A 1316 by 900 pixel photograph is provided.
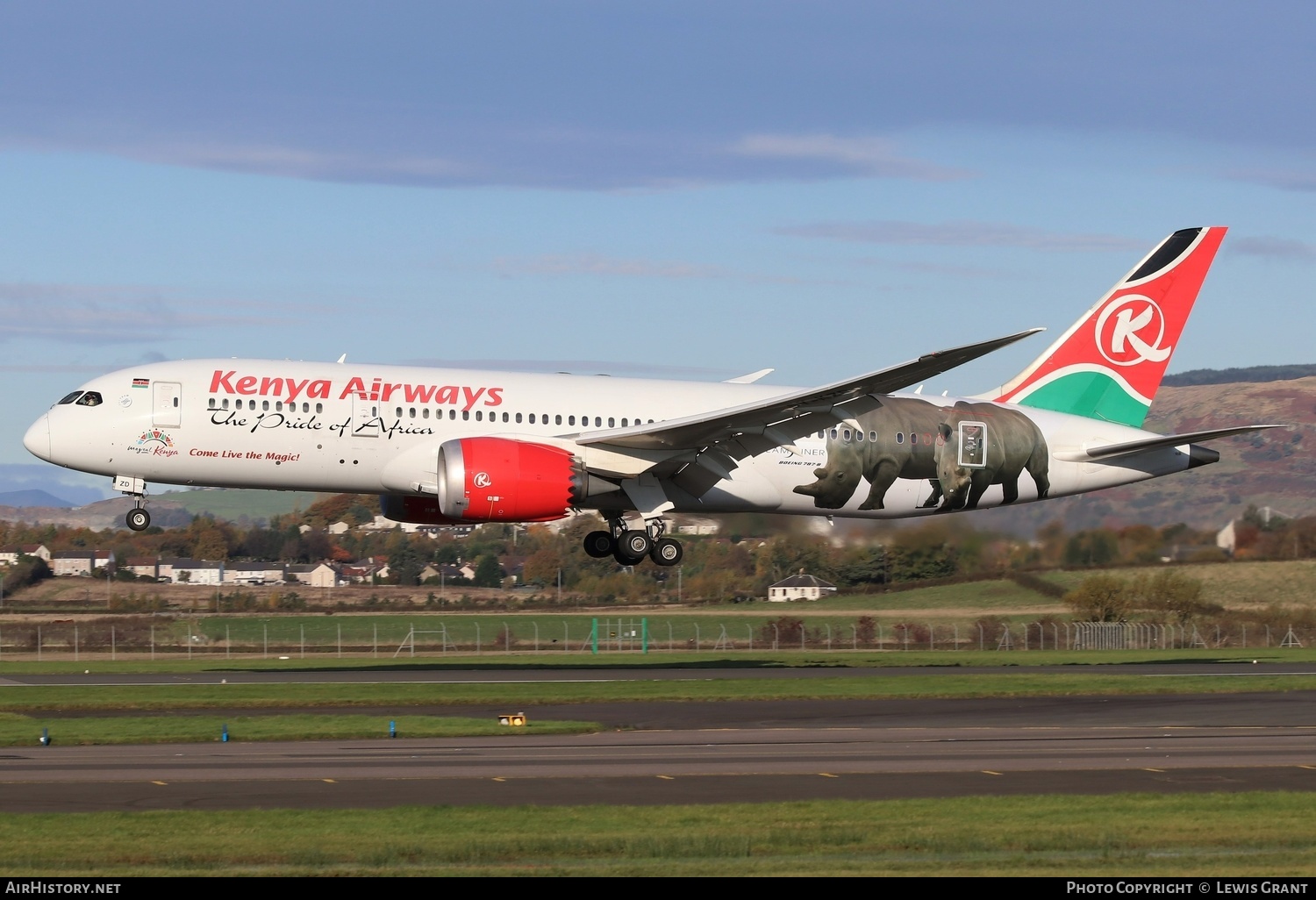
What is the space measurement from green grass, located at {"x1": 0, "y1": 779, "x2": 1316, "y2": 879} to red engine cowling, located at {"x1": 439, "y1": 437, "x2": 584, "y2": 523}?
1512 cm

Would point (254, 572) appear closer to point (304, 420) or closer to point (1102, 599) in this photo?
point (1102, 599)

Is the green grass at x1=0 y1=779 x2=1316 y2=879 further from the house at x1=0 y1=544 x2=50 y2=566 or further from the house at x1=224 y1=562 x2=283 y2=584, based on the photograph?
the house at x1=0 y1=544 x2=50 y2=566

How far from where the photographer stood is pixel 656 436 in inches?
1490

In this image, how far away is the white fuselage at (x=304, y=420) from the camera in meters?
37.2

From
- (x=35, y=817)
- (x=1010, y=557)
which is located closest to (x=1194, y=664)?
(x=1010, y=557)

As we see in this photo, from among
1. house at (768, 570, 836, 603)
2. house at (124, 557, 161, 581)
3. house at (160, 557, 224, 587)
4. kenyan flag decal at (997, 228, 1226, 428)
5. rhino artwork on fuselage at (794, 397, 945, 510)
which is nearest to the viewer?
rhino artwork on fuselage at (794, 397, 945, 510)

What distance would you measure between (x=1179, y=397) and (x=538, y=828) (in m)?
154

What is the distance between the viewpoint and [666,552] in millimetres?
40469

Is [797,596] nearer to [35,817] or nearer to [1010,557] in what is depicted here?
[1010,557]

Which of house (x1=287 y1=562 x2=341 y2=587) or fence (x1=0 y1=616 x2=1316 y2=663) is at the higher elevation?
house (x1=287 y1=562 x2=341 y2=587)

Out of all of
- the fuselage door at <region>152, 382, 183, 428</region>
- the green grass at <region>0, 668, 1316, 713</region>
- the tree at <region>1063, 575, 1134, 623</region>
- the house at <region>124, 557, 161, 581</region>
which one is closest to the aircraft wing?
the green grass at <region>0, 668, 1316, 713</region>

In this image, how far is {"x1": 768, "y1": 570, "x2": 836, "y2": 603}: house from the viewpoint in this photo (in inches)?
2817

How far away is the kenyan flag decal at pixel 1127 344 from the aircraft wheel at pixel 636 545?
1151cm

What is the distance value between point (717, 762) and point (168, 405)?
17.7 metres
